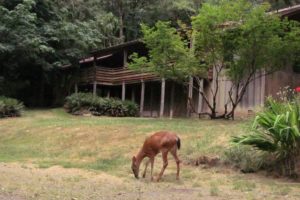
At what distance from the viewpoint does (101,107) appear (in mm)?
31016

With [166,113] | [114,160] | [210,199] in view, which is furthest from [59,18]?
[210,199]

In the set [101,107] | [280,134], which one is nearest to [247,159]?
[280,134]

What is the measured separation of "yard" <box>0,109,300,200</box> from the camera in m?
10.2

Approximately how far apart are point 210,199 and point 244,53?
42.3ft

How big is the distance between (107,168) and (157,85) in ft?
63.9

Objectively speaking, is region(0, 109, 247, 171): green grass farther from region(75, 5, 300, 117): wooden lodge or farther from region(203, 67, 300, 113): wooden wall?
region(203, 67, 300, 113): wooden wall

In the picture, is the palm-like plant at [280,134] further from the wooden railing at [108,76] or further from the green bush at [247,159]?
the wooden railing at [108,76]

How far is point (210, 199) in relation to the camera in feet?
32.2

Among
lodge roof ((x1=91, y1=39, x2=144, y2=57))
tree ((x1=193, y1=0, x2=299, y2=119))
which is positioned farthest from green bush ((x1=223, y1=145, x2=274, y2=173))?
lodge roof ((x1=91, y1=39, x2=144, y2=57))

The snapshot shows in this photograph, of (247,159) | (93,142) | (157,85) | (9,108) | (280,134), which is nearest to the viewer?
(280,134)

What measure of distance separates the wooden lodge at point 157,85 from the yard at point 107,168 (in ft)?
23.8

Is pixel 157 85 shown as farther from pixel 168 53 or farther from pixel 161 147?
pixel 161 147

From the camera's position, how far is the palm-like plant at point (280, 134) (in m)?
12.1

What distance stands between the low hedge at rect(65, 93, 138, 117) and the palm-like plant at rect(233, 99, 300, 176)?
18.5 metres
